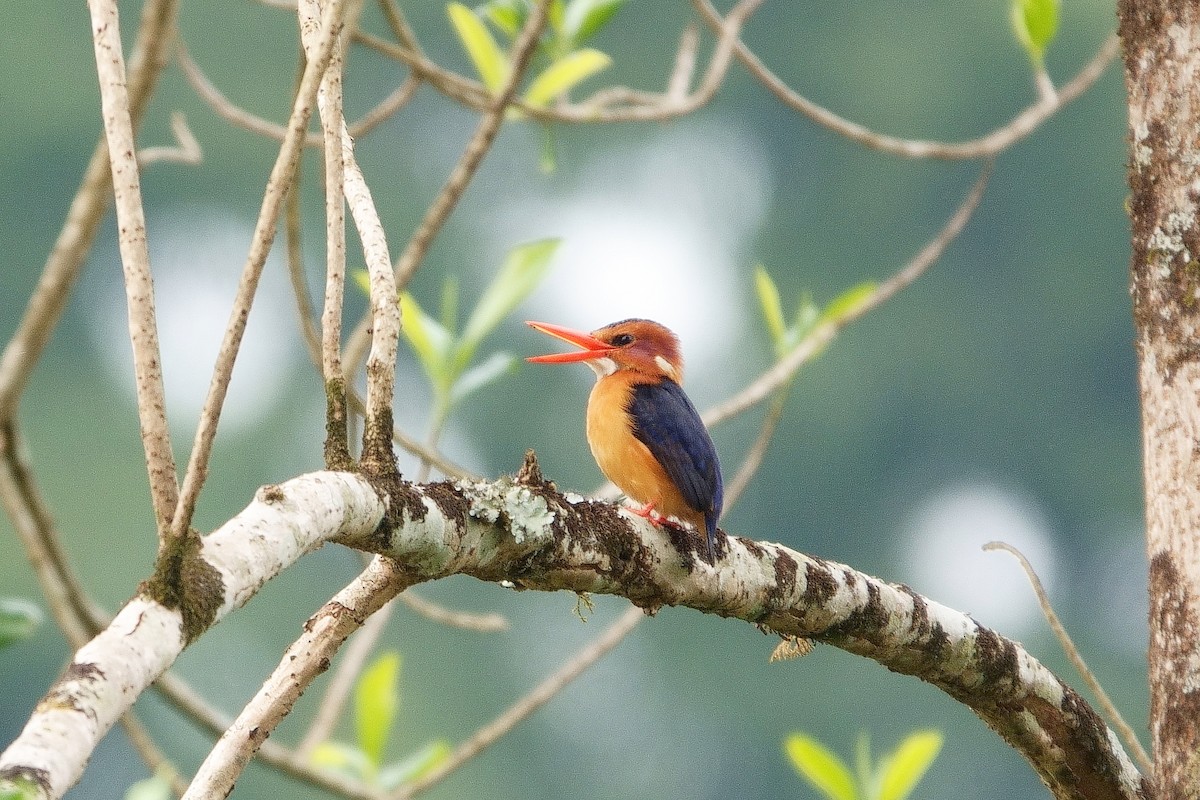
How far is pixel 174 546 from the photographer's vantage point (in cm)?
119

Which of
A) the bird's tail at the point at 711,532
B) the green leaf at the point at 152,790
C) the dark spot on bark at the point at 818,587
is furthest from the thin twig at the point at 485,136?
the dark spot on bark at the point at 818,587

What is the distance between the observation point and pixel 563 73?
3.42 meters

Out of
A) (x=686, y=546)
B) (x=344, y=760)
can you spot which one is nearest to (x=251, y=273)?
(x=686, y=546)

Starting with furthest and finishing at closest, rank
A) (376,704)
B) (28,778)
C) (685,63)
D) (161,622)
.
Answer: (685,63) < (376,704) < (161,622) < (28,778)

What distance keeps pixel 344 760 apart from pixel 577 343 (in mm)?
1168

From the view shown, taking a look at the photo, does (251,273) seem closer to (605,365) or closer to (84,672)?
(84,672)

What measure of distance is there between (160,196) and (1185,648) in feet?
52.3

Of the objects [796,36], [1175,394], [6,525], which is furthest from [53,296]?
[796,36]

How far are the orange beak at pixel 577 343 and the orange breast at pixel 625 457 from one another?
0.12 metres

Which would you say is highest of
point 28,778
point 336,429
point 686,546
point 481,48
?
point 481,48

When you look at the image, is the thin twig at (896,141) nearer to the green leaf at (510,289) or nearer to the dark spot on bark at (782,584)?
the green leaf at (510,289)

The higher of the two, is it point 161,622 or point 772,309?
point 772,309

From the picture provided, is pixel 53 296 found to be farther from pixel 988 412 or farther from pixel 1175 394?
pixel 988 412

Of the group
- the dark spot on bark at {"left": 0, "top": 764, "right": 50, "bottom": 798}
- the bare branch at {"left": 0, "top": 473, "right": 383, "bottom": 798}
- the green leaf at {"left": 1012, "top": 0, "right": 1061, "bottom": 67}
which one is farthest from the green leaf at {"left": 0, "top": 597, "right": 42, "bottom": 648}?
the green leaf at {"left": 1012, "top": 0, "right": 1061, "bottom": 67}
